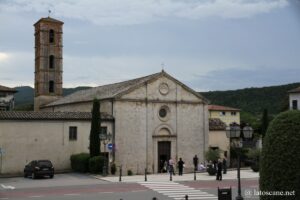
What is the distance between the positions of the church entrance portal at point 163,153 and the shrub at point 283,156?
31.4m

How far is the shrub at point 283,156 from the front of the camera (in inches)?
517

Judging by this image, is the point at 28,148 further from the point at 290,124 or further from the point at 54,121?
the point at 290,124

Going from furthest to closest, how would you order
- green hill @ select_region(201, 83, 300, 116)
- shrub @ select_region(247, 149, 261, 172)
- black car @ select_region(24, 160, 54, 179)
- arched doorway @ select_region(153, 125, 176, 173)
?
green hill @ select_region(201, 83, 300, 116), arched doorway @ select_region(153, 125, 176, 173), shrub @ select_region(247, 149, 261, 172), black car @ select_region(24, 160, 54, 179)

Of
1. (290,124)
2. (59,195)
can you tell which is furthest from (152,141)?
(290,124)

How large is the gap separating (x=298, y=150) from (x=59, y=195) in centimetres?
1568

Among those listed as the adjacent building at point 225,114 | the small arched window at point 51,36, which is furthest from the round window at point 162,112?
the adjacent building at point 225,114

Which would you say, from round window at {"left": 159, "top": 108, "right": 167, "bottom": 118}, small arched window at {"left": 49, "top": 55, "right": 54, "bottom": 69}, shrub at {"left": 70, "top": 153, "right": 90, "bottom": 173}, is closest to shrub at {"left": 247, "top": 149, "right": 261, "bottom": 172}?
→ round window at {"left": 159, "top": 108, "right": 167, "bottom": 118}

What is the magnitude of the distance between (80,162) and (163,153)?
9374 mm

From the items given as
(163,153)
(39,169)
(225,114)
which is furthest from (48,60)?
(225,114)

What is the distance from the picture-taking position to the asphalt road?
81.7ft

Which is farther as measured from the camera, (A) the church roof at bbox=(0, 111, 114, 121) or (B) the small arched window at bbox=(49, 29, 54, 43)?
(B) the small arched window at bbox=(49, 29, 54, 43)

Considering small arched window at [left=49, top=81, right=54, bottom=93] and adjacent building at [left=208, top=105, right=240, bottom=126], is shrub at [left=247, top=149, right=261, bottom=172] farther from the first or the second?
adjacent building at [left=208, top=105, right=240, bottom=126]

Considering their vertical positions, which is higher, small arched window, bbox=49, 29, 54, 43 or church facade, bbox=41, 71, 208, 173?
small arched window, bbox=49, 29, 54, 43

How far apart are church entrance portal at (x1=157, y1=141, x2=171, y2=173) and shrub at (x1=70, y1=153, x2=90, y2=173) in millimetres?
7954
